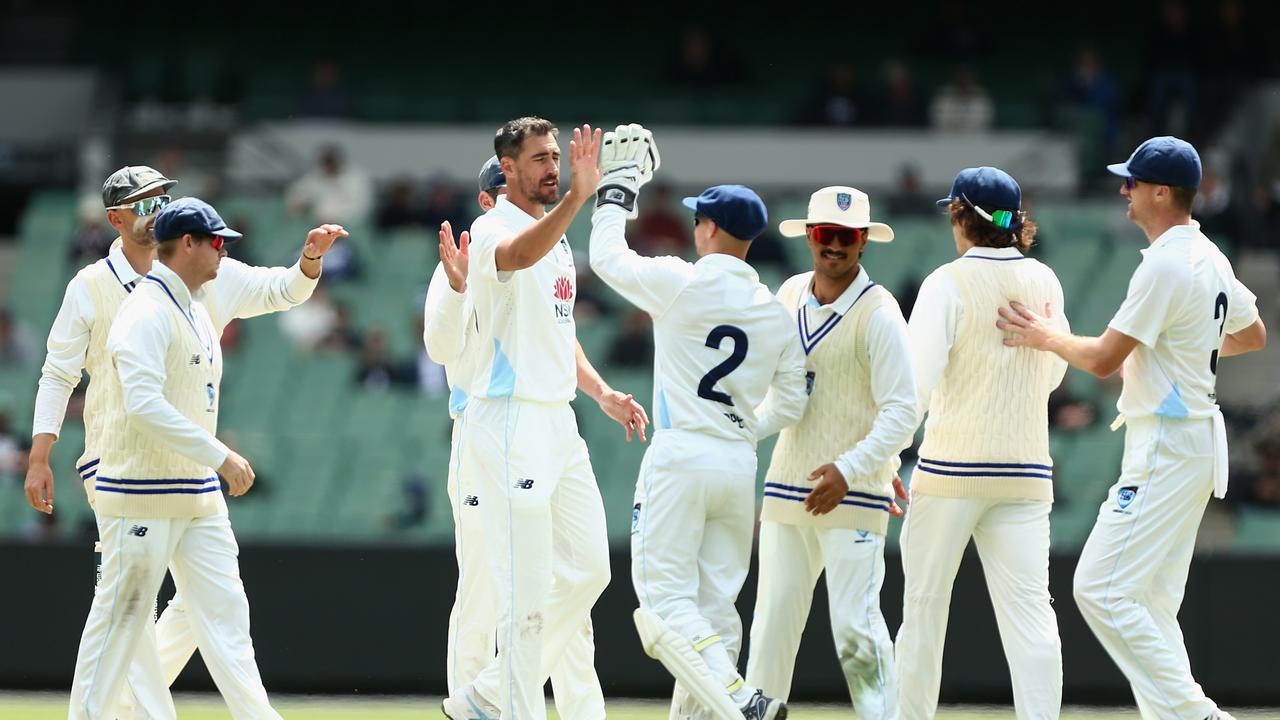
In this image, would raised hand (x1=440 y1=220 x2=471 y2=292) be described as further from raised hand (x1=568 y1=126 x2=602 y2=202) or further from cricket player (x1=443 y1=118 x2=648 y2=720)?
raised hand (x1=568 y1=126 x2=602 y2=202)

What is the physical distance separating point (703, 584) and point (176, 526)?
6.69 ft

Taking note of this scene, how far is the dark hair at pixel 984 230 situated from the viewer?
7.29 metres

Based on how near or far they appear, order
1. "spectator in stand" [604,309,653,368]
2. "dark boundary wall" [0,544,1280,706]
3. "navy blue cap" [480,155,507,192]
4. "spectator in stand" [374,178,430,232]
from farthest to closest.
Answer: "spectator in stand" [374,178,430,232], "spectator in stand" [604,309,653,368], "dark boundary wall" [0,544,1280,706], "navy blue cap" [480,155,507,192]

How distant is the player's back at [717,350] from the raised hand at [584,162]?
0.58 m

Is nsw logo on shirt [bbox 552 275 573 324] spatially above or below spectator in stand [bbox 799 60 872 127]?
below

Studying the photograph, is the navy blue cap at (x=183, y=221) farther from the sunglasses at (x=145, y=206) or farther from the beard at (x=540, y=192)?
the beard at (x=540, y=192)

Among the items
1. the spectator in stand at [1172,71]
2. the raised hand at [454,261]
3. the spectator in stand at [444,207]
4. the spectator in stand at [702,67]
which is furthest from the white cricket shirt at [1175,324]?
the spectator in stand at [702,67]

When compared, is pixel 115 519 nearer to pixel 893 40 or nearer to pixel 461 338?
pixel 461 338

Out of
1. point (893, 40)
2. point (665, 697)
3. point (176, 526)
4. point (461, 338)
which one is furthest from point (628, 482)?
point (893, 40)

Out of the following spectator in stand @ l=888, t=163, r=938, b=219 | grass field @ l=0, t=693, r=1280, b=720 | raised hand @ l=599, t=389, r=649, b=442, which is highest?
spectator in stand @ l=888, t=163, r=938, b=219

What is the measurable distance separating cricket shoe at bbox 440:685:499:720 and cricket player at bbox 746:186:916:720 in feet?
3.40

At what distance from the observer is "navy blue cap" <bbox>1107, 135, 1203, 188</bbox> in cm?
714

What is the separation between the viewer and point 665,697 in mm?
10438

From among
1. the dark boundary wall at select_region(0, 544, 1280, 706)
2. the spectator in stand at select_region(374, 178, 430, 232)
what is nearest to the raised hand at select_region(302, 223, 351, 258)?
the dark boundary wall at select_region(0, 544, 1280, 706)
